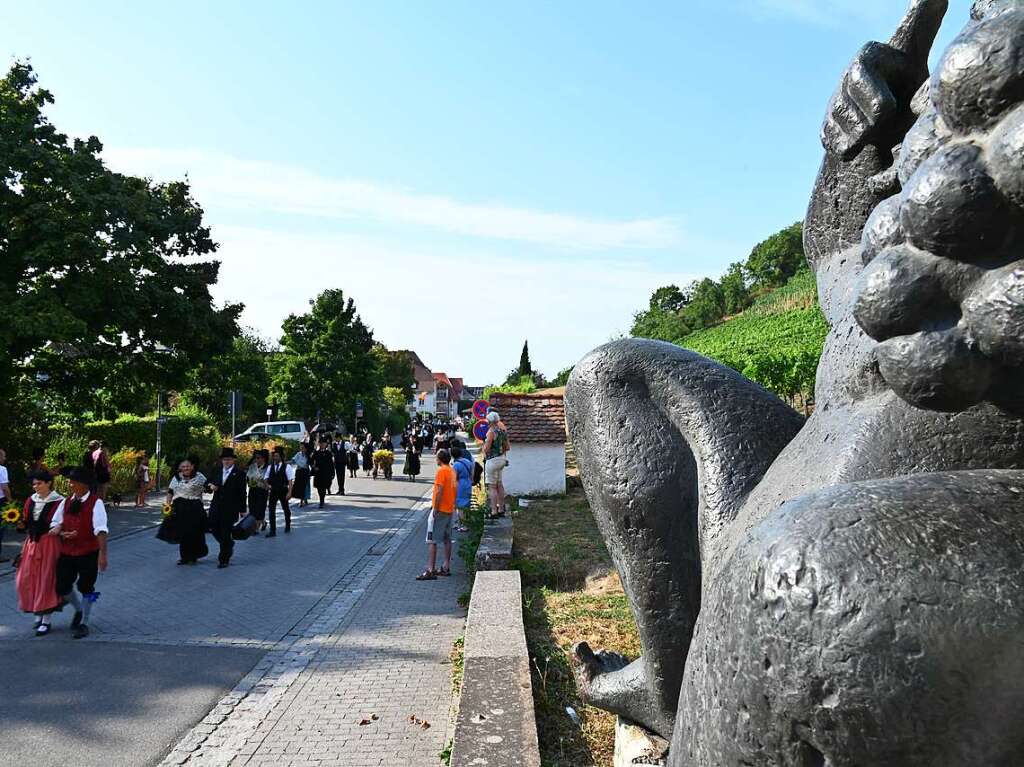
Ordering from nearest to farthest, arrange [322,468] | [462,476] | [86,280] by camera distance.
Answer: [462,476] < [86,280] < [322,468]

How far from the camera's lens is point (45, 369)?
655 inches

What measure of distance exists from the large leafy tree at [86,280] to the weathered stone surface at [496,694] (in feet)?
36.6

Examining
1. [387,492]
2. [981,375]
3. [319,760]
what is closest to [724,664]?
[981,375]

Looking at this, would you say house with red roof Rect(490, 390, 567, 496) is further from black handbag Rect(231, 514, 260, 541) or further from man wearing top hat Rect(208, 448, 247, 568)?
black handbag Rect(231, 514, 260, 541)

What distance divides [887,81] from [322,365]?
1637 inches

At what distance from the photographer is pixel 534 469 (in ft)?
58.7

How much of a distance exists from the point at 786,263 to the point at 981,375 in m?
74.9

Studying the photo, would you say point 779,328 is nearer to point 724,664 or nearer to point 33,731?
point 33,731

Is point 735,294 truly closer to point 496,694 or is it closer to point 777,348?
point 777,348

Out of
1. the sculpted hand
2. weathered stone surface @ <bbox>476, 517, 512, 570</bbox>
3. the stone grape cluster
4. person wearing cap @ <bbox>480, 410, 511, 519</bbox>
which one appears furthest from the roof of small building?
the stone grape cluster

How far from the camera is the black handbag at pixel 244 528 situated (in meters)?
11.4

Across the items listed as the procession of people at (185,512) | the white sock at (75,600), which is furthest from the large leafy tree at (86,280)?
the white sock at (75,600)

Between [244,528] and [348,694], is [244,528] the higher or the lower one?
the higher one

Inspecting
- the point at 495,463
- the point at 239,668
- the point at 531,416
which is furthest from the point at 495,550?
the point at 531,416
